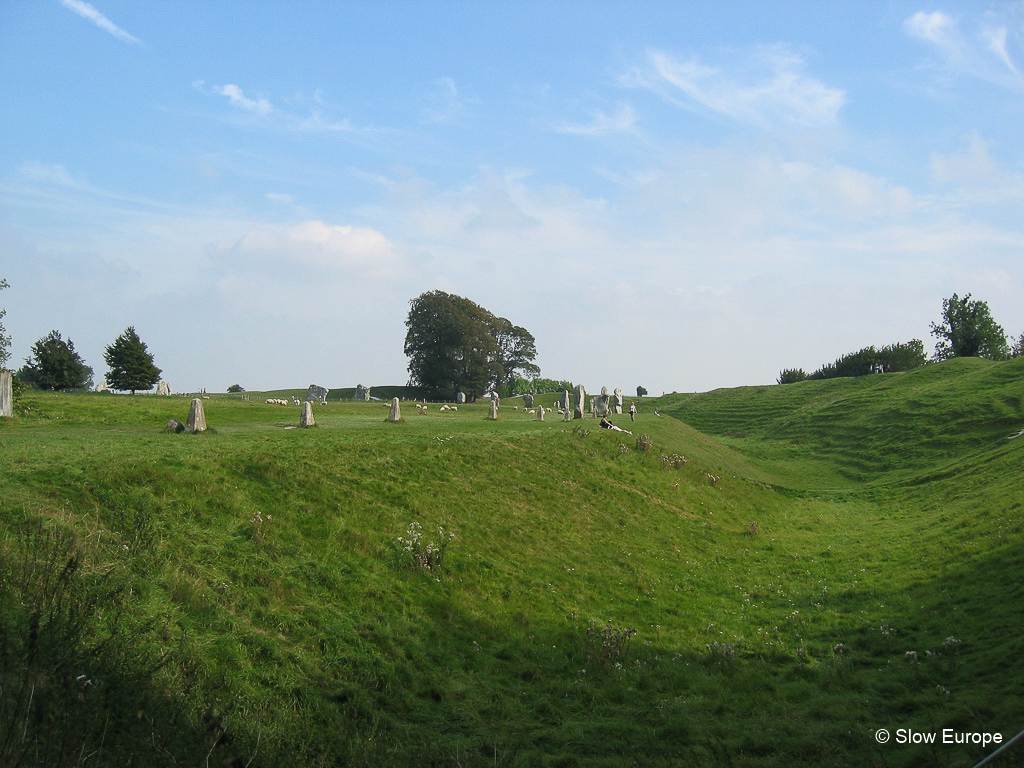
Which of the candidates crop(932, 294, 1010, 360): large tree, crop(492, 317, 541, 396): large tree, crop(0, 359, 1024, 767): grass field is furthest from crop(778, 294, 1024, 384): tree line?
crop(0, 359, 1024, 767): grass field

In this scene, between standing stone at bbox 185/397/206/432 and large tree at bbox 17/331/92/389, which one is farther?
large tree at bbox 17/331/92/389

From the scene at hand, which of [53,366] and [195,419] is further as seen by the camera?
[53,366]

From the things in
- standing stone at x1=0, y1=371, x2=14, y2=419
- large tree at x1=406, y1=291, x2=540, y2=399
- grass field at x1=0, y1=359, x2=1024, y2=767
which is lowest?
grass field at x1=0, y1=359, x2=1024, y2=767

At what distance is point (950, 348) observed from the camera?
84.7 m

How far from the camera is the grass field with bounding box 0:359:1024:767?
728 centimetres

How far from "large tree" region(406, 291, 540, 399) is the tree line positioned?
4551cm

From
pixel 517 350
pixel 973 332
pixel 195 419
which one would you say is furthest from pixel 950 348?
pixel 195 419

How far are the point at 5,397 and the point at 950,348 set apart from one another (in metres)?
98.7

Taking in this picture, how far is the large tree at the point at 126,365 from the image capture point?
163ft

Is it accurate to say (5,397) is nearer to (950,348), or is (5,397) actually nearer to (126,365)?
(126,365)

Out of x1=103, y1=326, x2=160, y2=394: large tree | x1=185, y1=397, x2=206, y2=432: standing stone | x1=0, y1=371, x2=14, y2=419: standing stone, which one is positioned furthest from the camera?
x1=103, y1=326, x2=160, y2=394: large tree

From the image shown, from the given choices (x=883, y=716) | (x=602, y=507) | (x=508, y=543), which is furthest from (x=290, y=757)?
(x=602, y=507)

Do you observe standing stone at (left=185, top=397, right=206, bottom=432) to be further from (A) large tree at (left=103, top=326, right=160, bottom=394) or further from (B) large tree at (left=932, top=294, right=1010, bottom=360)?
(B) large tree at (left=932, top=294, right=1010, bottom=360)

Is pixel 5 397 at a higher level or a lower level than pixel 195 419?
higher
